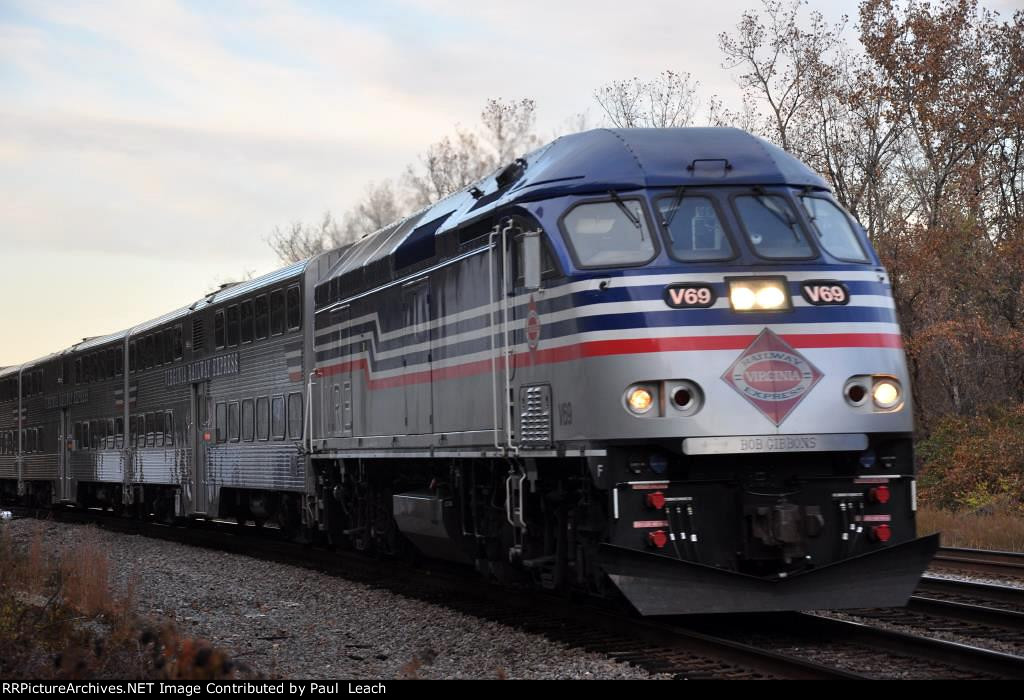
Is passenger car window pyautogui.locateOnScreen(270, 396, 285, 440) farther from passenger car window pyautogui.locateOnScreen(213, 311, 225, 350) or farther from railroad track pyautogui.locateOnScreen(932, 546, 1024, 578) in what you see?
railroad track pyautogui.locateOnScreen(932, 546, 1024, 578)

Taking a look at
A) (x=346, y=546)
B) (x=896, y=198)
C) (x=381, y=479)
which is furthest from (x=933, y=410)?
(x=381, y=479)

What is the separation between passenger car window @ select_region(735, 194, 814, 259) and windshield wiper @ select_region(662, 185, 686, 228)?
17.3 inches

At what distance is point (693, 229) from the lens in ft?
33.6

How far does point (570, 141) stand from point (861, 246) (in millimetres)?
2605

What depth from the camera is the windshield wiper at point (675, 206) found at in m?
10.2

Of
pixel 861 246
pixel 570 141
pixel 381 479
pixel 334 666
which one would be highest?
pixel 570 141

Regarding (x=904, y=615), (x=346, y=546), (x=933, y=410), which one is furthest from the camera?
(x=933, y=410)

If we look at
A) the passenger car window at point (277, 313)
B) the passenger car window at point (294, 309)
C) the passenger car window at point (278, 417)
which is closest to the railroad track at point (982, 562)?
the passenger car window at point (294, 309)

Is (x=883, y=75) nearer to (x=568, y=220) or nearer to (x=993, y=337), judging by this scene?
(x=993, y=337)

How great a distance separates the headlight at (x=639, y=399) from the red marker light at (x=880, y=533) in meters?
2.00

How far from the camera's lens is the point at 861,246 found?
1054cm

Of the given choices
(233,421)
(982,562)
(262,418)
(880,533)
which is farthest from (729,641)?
(233,421)

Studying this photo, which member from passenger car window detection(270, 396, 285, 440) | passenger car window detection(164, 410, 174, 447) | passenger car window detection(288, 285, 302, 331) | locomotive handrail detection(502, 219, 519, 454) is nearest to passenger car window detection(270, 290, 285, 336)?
passenger car window detection(288, 285, 302, 331)

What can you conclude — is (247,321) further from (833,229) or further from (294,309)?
(833,229)
